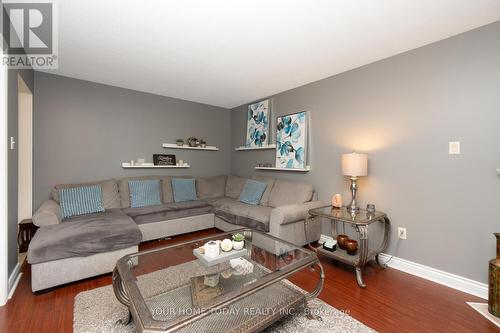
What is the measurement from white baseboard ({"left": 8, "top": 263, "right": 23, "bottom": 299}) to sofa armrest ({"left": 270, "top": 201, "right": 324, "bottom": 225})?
2496mm

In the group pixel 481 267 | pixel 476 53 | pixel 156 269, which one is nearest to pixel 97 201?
pixel 156 269

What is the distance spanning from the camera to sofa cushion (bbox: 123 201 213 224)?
121 inches

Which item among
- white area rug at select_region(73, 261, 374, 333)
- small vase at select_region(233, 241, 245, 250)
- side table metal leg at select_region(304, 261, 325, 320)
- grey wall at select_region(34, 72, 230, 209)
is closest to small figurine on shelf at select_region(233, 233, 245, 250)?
small vase at select_region(233, 241, 245, 250)

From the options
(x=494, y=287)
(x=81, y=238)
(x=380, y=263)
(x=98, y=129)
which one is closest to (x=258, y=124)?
(x=98, y=129)

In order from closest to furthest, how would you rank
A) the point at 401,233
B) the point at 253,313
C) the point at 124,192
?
the point at 253,313 < the point at 401,233 < the point at 124,192

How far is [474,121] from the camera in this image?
78.4 inches

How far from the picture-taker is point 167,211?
3252 millimetres

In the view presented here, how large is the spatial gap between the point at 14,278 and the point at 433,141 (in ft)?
13.7

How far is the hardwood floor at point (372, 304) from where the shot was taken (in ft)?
5.15

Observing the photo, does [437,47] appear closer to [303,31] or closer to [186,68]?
[303,31]

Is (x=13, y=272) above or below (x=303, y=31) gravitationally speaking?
below

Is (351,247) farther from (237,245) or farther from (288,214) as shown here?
(237,245)

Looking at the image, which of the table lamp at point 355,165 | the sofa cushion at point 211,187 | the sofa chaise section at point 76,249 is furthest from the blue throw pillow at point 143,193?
the table lamp at point 355,165

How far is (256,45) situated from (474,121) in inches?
83.7
